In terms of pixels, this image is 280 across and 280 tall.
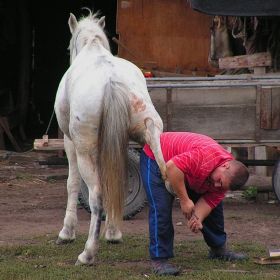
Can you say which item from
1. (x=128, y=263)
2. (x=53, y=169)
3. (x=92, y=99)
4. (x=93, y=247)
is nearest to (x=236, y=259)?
(x=128, y=263)

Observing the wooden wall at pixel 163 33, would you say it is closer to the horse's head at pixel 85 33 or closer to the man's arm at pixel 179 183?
the horse's head at pixel 85 33

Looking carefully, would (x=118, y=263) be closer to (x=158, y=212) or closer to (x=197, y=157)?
(x=158, y=212)

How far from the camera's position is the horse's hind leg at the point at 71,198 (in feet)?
17.7

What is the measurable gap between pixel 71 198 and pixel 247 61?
3832 mm

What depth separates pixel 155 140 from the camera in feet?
14.7

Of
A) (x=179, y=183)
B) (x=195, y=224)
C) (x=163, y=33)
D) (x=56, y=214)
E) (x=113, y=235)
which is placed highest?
(x=163, y=33)

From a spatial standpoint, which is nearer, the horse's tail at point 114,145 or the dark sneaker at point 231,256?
the horse's tail at point 114,145

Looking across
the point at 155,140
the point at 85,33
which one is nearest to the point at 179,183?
the point at 155,140

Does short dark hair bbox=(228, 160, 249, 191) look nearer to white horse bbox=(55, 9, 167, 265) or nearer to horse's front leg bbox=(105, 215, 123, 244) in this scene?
white horse bbox=(55, 9, 167, 265)

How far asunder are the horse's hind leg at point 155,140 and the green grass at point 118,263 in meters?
0.79

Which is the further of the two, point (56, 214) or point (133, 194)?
point (56, 214)

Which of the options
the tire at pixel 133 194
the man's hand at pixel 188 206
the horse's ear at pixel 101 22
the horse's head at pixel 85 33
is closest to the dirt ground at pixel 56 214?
the tire at pixel 133 194

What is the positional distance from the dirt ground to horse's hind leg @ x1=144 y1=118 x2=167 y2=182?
1441 millimetres

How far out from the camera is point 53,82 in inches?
568
